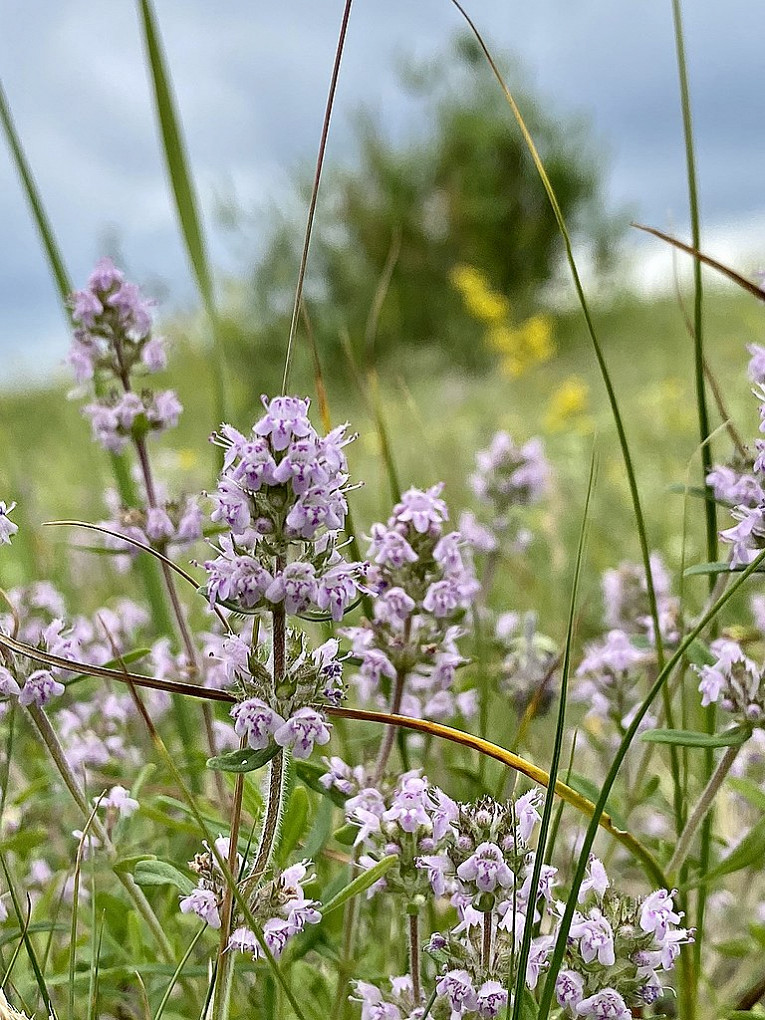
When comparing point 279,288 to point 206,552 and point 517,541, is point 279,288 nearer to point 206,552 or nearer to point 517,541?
point 206,552

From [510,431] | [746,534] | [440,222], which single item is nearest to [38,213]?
[746,534]

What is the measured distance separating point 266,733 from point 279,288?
12963 mm

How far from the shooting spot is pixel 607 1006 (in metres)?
1.11

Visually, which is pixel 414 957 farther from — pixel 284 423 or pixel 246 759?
pixel 284 423

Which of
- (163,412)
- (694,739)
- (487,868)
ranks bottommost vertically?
(487,868)

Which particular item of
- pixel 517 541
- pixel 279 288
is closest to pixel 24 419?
pixel 279 288

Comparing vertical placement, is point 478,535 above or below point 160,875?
above

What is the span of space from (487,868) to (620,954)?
0.25 metres

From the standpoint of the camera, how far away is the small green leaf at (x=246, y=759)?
1046 millimetres

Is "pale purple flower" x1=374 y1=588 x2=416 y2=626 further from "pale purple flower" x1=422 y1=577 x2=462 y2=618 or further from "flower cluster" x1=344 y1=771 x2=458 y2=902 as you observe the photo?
"flower cluster" x1=344 y1=771 x2=458 y2=902

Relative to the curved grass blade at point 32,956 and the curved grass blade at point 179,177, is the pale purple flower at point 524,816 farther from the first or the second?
the curved grass blade at point 179,177

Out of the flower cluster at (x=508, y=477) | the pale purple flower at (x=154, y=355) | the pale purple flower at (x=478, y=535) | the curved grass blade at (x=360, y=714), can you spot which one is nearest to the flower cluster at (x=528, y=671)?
the pale purple flower at (x=478, y=535)

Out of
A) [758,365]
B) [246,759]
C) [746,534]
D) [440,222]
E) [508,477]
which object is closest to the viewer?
[246,759]

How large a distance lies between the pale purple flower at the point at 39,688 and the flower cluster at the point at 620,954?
2.21ft
